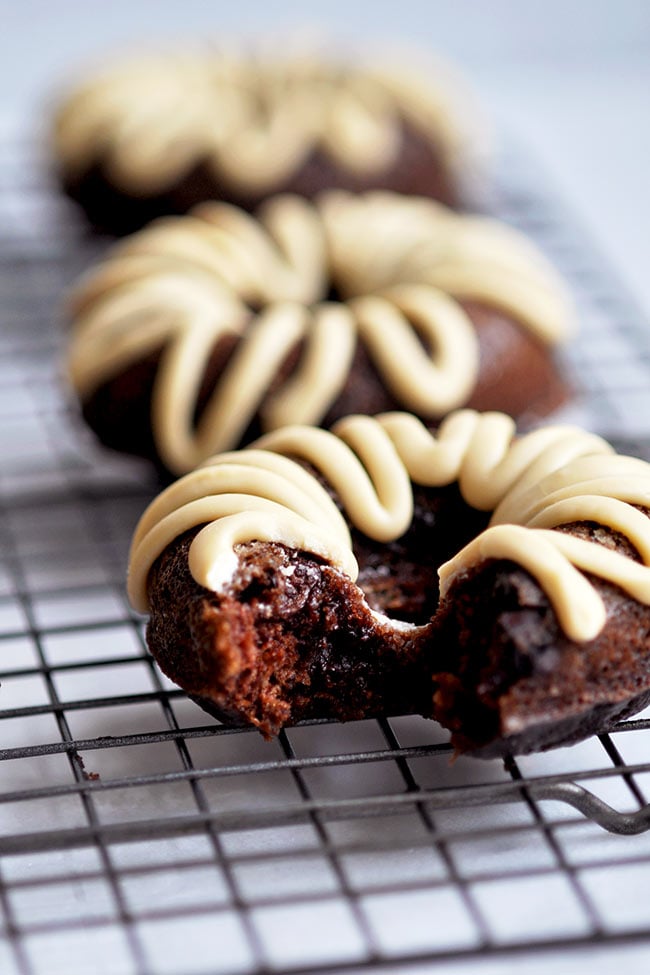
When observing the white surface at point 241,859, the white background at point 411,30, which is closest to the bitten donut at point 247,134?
the white surface at point 241,859

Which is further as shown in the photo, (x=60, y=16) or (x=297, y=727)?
(x=60, y=16)

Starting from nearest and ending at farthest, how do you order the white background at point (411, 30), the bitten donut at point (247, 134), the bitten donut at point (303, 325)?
the bitten donut at point (303, 325) < the bitten donut at point (247, 134) < the white background at point (411, 30)

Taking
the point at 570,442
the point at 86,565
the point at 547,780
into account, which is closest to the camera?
the point at 547,780

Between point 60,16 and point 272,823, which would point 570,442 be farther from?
point 60,16

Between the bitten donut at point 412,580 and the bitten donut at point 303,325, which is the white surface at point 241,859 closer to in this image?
the bitten donut at point 412,580

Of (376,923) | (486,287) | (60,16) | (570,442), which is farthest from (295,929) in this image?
(60,16)

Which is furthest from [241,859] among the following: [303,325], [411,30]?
[411,30]
